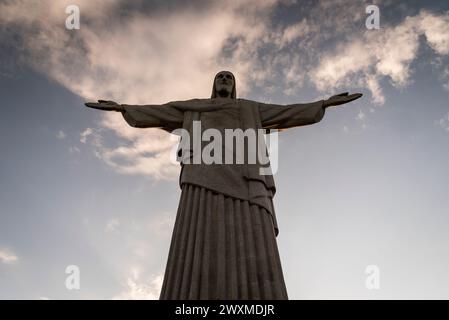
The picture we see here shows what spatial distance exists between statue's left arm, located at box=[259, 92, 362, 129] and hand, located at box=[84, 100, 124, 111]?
387 cm

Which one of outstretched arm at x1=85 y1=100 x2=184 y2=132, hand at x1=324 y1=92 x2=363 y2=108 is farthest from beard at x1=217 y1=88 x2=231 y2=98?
hand at x1=324 y1=92 x2=363 y2=108

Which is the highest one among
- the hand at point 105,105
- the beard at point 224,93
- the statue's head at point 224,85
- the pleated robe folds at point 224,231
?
the statue's head at point 224,85

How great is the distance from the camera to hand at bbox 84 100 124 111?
12727 millimetres

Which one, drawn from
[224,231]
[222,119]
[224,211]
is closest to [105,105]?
[222,119]

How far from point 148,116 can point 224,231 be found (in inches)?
182

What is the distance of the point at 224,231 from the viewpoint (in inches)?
388

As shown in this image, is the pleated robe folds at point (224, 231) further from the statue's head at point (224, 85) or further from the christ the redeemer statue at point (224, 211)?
the statue's head at point (224, 85)

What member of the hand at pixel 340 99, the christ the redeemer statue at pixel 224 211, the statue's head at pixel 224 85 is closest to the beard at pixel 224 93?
the statue's head at pixel 224 85

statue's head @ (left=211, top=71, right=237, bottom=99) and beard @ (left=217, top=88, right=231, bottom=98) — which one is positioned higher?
statue's head @ (left=211, top=71, right=237, bottom=99)

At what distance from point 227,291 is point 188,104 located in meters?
5.92

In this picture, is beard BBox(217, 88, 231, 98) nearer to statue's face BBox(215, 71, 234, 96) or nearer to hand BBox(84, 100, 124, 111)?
statue's face BBox(215, 71, 234, 96)

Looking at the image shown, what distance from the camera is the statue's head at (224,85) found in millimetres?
13852

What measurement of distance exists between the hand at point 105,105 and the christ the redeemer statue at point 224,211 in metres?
0.03
